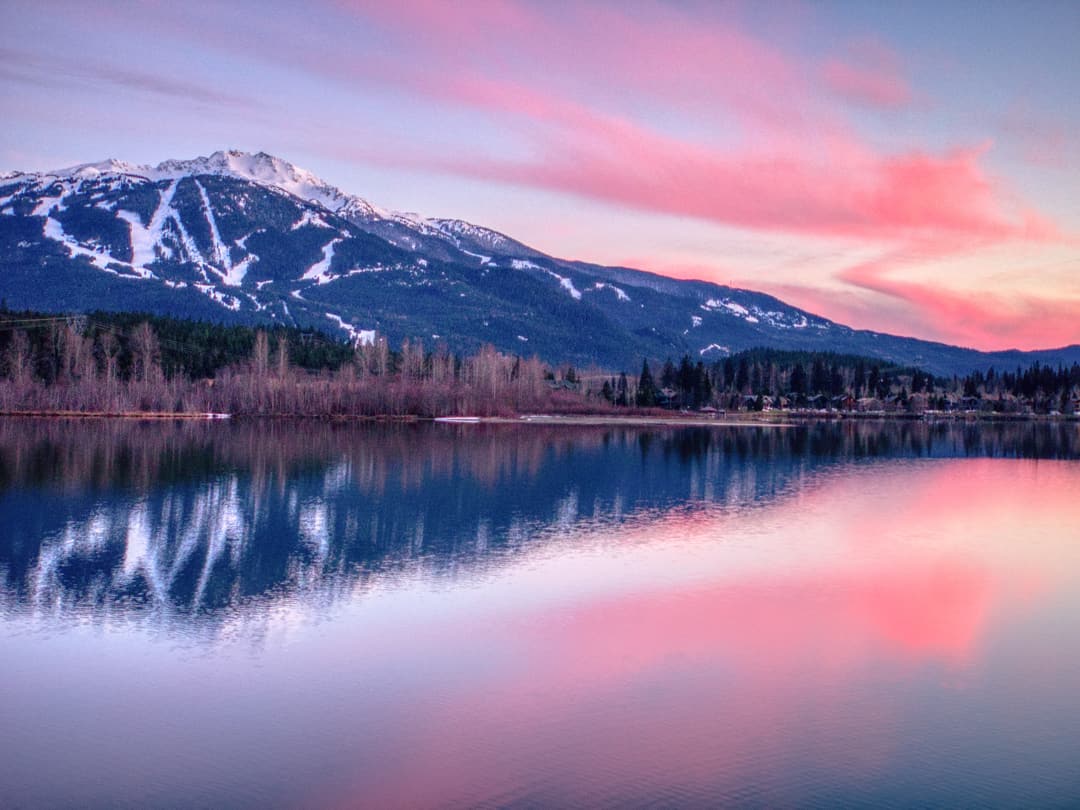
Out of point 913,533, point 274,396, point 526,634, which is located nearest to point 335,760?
point 526,634

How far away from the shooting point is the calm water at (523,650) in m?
12.7

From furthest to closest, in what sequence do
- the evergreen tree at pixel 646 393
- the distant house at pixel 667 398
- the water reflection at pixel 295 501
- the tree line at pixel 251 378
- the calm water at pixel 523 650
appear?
the distant house at pixel 667 398, the evergreen tree at pixel 646 393, the tree line at pixel 251 378, the water reflection at pixel 295 501, the calm water at pixel 523 650

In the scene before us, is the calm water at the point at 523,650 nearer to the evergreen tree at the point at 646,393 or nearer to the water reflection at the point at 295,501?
the water reflection at the point at 295,501

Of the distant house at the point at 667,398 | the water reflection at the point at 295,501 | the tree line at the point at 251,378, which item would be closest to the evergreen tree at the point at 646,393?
the tree line at the point at 251,378

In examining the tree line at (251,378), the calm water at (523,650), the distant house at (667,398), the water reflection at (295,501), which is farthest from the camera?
the distant house at (667,398)

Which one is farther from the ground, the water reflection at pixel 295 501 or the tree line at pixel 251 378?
the tree line at pixel 251 378

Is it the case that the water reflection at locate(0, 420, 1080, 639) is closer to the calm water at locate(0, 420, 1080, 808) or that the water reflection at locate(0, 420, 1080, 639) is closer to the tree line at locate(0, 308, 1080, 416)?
the calm water at locate(0, 420, 1080, 808)

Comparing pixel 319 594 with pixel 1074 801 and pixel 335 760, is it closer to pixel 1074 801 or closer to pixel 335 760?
pixel 335 760

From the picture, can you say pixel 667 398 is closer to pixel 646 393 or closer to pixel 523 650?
pixel 646 393

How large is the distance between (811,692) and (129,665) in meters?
12.1

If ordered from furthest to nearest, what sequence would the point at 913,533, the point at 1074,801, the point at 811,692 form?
the point at 913,533 < the point at 811,692 < the point at 1074,801

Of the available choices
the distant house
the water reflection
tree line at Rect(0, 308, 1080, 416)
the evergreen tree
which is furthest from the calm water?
the distant house

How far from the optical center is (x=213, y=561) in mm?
25812

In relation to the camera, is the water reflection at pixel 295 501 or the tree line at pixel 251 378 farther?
the tree line at pixel 251 378
